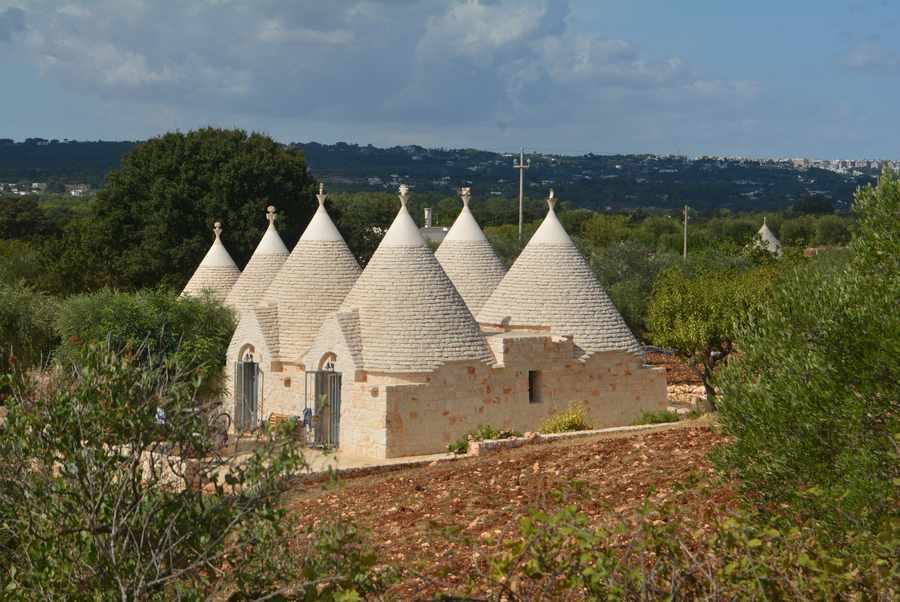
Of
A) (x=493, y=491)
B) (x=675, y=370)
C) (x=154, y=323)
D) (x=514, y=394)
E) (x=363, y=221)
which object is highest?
(x=363, y=221)

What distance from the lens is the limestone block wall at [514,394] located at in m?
20.4

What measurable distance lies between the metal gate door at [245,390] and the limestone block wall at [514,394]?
11.0 ft

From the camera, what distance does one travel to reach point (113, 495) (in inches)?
321

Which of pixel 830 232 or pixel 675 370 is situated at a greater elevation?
pixel 830 232

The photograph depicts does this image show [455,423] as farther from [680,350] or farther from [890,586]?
[890,586]

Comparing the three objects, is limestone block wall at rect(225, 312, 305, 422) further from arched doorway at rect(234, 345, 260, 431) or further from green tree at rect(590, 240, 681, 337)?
Answer: green tree at rect(590, 240, 681, 337)

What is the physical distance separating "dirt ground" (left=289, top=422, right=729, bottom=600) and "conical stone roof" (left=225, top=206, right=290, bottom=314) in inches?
344

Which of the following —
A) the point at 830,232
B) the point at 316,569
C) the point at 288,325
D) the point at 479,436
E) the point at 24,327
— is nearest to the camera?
the point at 316,569

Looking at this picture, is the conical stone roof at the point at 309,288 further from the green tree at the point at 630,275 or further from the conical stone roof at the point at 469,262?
the green tree at the point at 630,275

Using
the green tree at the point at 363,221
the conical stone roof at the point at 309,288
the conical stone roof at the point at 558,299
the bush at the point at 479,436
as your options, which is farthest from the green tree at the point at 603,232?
the bush at the point at 479,436

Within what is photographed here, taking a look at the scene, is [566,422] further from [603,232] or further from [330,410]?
[603,232]

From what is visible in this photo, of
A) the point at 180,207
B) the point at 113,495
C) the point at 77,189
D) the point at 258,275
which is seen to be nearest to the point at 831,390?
the point at 113,495

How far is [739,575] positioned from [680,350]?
617 inches

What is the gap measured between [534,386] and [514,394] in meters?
0.62
